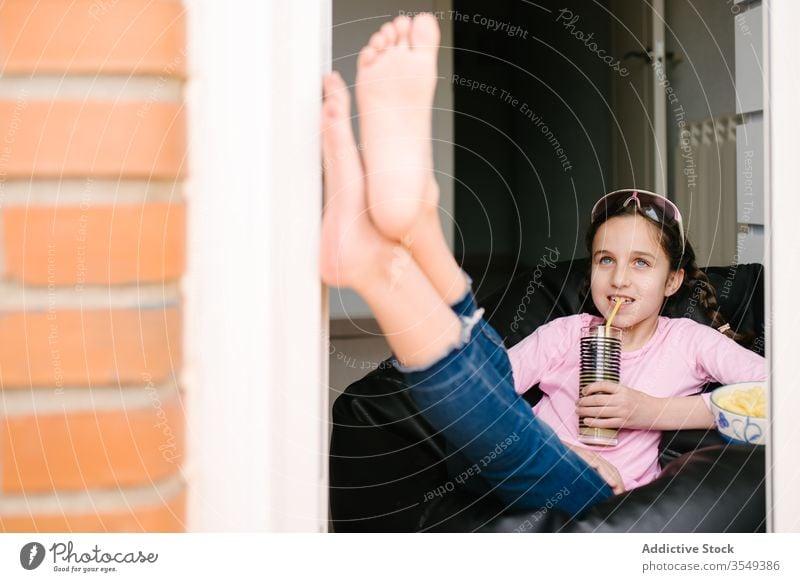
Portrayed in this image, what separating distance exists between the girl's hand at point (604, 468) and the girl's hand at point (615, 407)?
5cm

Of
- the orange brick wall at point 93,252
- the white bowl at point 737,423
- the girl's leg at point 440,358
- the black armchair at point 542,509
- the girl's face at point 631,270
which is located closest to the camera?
the orange brick wall at point 93,252

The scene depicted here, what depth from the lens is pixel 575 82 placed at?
2.88 meters

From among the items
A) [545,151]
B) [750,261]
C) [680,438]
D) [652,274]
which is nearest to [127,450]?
[680,438]

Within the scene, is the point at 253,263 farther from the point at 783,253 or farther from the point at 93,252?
the point at 783,253

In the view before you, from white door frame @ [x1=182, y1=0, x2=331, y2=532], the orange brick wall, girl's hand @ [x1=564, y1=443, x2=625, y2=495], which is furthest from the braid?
the orange brick wall

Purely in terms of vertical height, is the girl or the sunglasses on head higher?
the sunglasses on head

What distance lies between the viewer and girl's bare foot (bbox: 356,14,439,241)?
74 centimetres

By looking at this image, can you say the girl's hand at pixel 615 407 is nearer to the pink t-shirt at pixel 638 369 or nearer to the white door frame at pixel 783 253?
the pink t-shirt at pixel 638 369

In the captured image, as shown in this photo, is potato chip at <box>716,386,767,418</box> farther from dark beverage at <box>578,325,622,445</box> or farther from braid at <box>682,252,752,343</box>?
braid at <box>682,252,752,343</box>

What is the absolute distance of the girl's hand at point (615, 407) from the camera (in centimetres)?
113

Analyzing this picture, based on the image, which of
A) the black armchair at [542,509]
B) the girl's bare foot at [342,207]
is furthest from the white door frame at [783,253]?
the girl's bare foot at [342,207]

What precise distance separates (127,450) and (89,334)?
9 centimetres

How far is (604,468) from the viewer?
1.09 metres

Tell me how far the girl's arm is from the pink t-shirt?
0.03 metres
